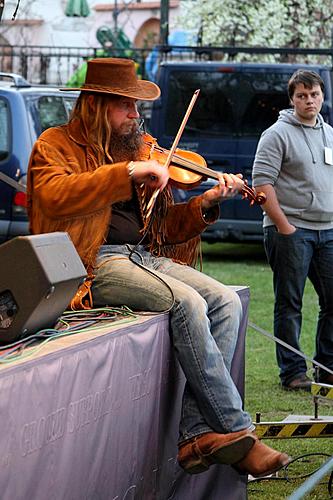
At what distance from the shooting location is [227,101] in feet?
45.4

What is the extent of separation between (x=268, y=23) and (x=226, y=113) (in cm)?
566

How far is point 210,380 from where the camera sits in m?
4.46

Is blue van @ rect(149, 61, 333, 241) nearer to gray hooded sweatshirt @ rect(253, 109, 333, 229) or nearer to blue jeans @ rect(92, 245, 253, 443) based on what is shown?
gray hooded sweatshirt @ rect(253, 109, 333, 229)

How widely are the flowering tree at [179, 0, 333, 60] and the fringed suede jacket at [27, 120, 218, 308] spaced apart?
14362 millimetres

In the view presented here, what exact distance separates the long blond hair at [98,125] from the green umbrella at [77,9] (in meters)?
20.5

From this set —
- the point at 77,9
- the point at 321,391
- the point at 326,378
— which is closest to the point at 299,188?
the point at 326,378

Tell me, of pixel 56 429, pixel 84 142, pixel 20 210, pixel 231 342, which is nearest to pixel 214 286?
pixel 231 342

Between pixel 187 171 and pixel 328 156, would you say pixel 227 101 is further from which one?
pixel 187 171

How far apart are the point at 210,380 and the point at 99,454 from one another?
0.60m

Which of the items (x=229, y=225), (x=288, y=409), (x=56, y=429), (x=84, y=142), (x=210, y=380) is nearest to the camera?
(x=56, y=429)

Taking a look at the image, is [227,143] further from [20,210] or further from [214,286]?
[214,286]

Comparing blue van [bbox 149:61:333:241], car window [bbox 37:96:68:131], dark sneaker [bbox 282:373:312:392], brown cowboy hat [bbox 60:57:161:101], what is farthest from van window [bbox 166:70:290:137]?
brown cowboy hat [bbox 60:57:161:101]

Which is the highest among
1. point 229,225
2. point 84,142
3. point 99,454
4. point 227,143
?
point 84,142

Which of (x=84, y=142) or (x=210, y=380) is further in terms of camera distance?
(x=84, y=142)
